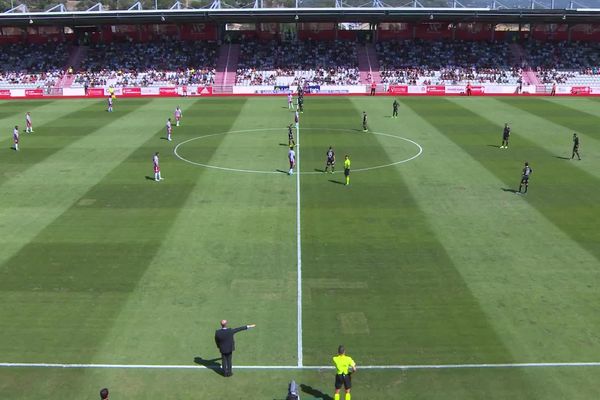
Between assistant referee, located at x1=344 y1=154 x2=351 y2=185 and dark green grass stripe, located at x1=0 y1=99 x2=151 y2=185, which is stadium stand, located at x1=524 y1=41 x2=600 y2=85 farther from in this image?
assistant referee, located at x1=344 y1=154 x2=351 y2=185

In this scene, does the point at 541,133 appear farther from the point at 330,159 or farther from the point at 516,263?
the point at 516,263

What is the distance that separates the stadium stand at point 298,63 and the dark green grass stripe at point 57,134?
19591mm

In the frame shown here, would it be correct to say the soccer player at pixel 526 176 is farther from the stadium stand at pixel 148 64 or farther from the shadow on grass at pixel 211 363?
the stadium stand at pixel 148 64

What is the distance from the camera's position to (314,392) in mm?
14367

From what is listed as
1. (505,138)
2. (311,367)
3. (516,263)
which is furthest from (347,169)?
(311,367)

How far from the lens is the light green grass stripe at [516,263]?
54.7 ft

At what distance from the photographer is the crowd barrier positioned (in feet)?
232

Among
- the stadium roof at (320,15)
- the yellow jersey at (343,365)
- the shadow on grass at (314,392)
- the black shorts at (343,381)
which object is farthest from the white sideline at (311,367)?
the stadium roof at (320,15)

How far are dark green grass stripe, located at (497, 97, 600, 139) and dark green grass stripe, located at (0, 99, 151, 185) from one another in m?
39.5

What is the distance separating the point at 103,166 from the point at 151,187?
6156mm

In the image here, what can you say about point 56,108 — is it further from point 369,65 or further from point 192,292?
point 192,292

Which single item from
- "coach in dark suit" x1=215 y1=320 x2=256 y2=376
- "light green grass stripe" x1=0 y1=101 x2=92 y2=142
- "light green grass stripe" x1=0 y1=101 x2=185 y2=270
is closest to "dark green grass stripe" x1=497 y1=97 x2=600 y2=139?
"light green grass stripe" x1=0 y1=101 x2=185 y2=270

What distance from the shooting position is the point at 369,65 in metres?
79.4

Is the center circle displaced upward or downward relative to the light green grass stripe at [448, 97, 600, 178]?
downward
